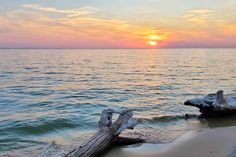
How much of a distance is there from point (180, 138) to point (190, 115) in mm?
4605

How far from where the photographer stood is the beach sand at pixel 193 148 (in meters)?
10.2

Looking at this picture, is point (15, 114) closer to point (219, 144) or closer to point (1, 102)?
point (1, 102)

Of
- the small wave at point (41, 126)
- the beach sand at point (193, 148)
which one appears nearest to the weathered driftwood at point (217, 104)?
the beach sand at point (193, 148)

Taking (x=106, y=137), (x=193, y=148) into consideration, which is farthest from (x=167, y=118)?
(x=106, y=137)

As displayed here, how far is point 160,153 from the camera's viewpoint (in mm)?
10547

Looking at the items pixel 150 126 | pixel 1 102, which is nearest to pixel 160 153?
pixel 150 126

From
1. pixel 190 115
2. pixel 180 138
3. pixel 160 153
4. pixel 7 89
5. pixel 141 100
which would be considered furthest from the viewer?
pixel 7 89

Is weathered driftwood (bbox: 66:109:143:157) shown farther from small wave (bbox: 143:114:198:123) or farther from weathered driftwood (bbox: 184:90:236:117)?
weathered driftwood (bbox: 184:90:236:117)

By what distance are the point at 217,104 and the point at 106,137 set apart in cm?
682

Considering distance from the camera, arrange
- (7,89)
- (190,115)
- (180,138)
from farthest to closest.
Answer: (7,89)
(190,115)
(180,138)

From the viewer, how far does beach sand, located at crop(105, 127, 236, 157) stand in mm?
10164

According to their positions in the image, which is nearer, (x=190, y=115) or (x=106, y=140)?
(x=106, y=140)

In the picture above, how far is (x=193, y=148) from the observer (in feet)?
35.2

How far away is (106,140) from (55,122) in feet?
18.1
